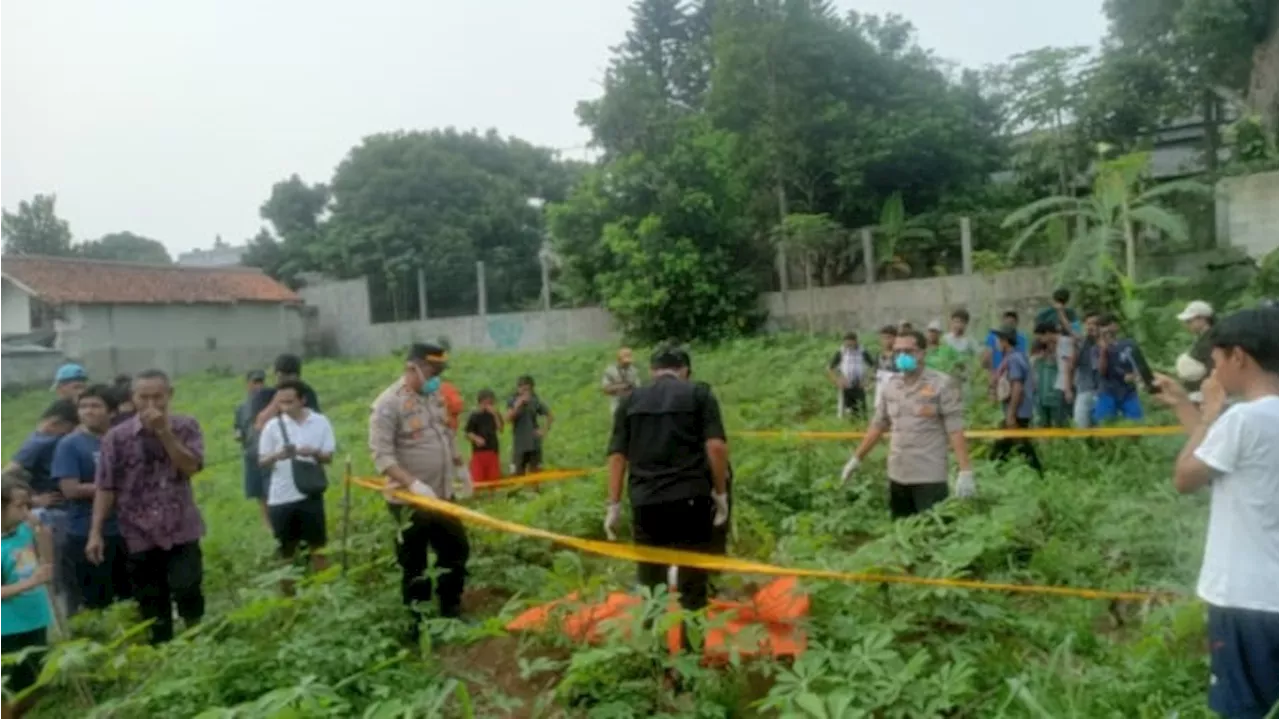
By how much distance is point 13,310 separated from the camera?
113 ft

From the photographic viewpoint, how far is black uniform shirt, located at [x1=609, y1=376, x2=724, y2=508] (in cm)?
586

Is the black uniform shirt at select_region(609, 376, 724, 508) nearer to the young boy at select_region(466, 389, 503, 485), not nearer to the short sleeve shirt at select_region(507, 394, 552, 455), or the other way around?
the young boy at select_region(466, 389, 503, 485)

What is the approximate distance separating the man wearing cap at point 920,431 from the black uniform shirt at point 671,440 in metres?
1.49

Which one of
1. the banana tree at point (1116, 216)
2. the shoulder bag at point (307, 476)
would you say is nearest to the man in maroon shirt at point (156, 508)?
the shoulder bag at point (307, 476)

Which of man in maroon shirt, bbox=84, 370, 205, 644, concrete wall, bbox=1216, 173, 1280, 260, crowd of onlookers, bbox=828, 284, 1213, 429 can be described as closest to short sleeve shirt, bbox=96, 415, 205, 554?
man in maroon shirt, bbox=84, 370, 205, 644

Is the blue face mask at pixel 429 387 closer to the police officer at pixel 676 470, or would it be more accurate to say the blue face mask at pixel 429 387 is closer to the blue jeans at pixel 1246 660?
the police officer at pixel 676 470

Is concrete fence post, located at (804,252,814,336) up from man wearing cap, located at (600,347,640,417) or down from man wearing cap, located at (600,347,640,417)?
up

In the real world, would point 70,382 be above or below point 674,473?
above

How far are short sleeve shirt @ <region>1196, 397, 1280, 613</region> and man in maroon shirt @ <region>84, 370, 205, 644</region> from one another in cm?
484

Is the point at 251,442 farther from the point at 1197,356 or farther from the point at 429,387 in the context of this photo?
the point at 1197,356

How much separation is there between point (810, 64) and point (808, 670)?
1915 centimetres

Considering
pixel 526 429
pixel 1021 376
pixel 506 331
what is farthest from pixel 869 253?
pixel 1021 376

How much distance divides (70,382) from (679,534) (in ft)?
14.2

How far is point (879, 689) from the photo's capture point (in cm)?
463
